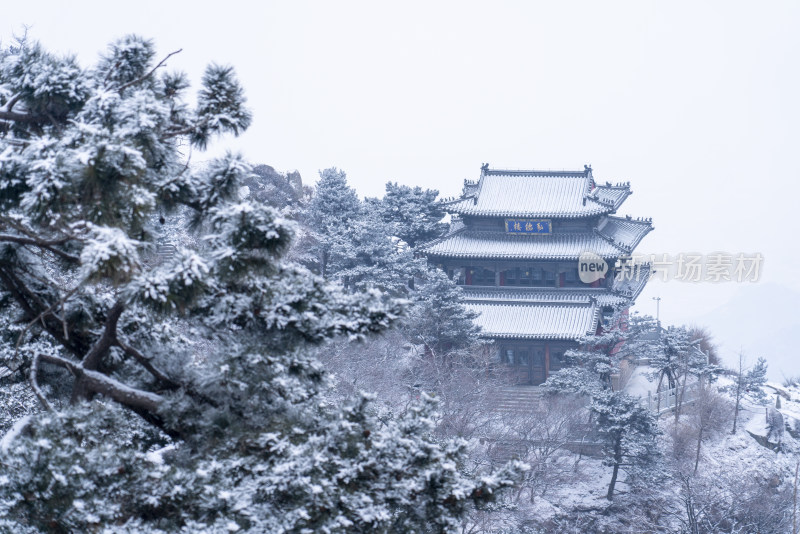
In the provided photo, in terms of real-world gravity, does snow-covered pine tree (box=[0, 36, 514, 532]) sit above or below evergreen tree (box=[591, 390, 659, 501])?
above

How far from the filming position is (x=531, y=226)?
106 feet

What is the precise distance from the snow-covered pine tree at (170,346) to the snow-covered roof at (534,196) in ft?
84.3

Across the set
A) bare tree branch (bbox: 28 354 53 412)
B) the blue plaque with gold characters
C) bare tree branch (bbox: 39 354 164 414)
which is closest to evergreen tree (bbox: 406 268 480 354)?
the blue plaque with gold characters

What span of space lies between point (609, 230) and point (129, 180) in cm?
3102

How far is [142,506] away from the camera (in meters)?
5.85

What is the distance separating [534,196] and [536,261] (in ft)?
10.2

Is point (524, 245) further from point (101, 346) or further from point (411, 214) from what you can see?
point (101, 346)

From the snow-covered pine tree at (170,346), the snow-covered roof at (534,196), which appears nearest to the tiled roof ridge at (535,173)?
the snow-covered roof at (534,196)

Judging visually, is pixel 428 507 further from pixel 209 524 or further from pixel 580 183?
pixel 580 183

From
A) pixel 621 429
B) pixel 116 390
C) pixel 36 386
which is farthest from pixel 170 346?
pixel 621 429

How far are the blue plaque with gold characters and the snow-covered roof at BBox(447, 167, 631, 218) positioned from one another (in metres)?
0.38

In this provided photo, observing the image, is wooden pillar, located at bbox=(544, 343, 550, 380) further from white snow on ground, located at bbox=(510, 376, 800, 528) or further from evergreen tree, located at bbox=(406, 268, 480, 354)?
evergreen tree, located at bbox=(406, 268, 480, 354)

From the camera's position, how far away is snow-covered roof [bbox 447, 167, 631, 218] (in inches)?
1268

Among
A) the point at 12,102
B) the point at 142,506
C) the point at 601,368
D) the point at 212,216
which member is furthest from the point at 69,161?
the point at 601,368
